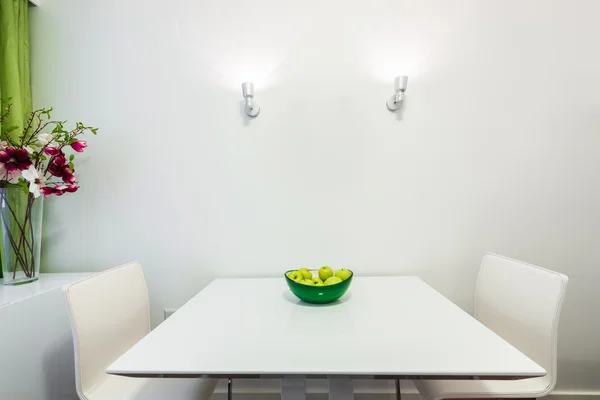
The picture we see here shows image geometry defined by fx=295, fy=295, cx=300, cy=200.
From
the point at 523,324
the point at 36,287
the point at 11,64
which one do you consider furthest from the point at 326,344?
the point at 11,64

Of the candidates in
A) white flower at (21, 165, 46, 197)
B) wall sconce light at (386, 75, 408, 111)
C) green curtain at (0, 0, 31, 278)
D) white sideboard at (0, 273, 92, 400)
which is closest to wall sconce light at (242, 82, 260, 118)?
wall sconce light at (386, 75, 408, 111)

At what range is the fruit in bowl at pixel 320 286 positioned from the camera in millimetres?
1139

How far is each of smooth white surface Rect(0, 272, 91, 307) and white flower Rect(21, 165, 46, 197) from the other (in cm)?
43

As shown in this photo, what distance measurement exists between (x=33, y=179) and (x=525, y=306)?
219 centimetres

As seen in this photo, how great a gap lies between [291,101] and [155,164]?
874 mm

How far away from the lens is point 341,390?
0.91 metres

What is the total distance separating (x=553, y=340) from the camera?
1.09m

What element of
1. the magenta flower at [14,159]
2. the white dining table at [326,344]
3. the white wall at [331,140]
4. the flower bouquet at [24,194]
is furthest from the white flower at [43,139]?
the white dining table at [326,344]

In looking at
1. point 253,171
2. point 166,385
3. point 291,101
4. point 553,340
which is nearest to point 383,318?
point 553,340

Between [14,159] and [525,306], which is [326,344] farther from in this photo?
[14,159]

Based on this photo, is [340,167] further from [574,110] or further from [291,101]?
[574,110]

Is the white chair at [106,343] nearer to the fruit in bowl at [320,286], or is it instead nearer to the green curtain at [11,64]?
the fruit in bowl at [320,286]

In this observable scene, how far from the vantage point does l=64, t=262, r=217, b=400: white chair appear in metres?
1.05

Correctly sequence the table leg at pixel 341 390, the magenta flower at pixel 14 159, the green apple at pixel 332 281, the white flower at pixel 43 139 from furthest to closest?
the white flower at pixel 43 139 < the magenta flower at pixel 14 159 < the green apple at pixel 332 281 < the table leg at pixel 341 390
